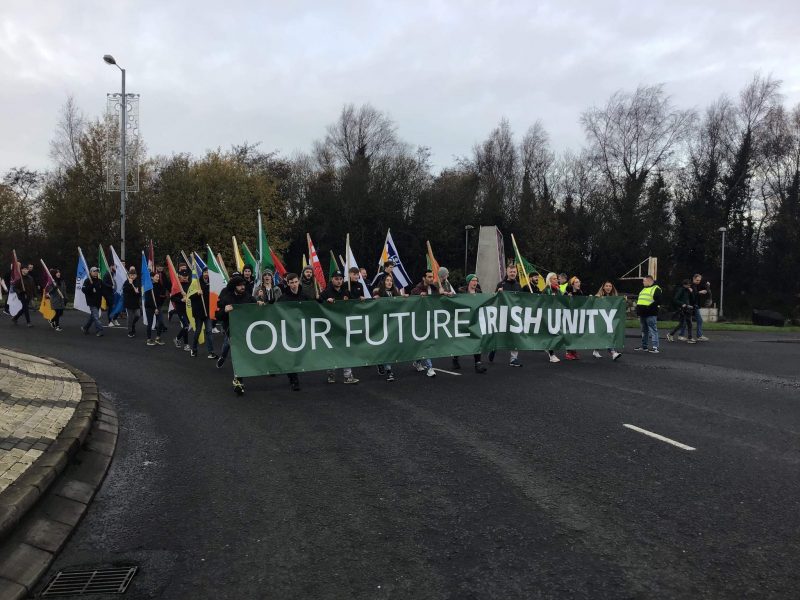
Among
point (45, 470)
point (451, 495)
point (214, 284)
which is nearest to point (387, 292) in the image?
point (214, 284)

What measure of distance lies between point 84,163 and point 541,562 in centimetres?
4006

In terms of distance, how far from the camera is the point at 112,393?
864cm

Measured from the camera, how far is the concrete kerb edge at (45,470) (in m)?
3.89

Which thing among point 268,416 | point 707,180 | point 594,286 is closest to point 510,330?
point 268,416

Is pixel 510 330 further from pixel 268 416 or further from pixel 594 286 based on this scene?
pixel 594 286

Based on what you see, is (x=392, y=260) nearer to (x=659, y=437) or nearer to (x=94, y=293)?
(x=94, y=293)

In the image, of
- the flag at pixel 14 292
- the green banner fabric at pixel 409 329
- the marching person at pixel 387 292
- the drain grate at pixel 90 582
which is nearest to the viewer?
the drain grate at pixel 90 582

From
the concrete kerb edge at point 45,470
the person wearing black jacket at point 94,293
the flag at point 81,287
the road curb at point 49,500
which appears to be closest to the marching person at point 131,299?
the person wearing black jacket at point 94,293

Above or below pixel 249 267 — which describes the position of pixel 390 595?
below

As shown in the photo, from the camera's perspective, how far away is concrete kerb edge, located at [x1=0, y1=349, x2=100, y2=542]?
3894 millimetres

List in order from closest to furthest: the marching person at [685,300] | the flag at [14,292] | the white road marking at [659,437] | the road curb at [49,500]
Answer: the road curb at [49,500], the white road marking at [659,437], the marching person at [685,300], the flag at [14,292]

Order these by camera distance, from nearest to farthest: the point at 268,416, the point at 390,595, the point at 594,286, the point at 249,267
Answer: the point at 390,595
the point at 268,416
the point at 249,267
the point at 594,286

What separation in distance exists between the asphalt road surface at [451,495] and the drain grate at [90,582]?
0.36ft

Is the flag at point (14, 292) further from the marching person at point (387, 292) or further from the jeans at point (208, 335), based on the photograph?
the marching person at point (387, 292)
